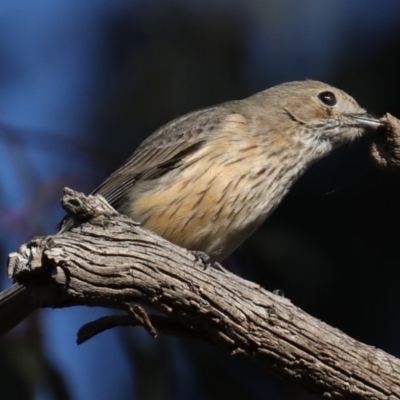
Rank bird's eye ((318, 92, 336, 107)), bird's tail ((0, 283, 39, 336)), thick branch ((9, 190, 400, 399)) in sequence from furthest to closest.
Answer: bird's eye ((318, 92, 336, 107)) → bird's tail ((0, 283, 39, 336)) → thick branch ((9, 190, 400, 399))

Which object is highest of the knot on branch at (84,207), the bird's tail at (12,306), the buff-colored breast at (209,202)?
the knot on branch at (84,207)

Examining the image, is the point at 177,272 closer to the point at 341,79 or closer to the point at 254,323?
the point at 254,323

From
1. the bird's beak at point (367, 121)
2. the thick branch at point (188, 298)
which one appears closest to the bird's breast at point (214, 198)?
the bird's beak at point (367, 121)

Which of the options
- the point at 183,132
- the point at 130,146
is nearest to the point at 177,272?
the point at 183,132

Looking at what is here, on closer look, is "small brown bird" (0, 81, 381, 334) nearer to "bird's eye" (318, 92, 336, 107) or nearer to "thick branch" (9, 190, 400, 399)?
"bird's eye" (318, 92, 336, 107)

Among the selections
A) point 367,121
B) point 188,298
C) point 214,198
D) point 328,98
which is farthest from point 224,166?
point 188,298

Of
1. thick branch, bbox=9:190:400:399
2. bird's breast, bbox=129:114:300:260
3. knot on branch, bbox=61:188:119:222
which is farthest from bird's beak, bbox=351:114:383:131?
knot on branch, bbox=61:188:119:222

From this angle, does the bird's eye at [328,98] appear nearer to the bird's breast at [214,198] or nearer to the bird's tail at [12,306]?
the bird's breast at [214,198]

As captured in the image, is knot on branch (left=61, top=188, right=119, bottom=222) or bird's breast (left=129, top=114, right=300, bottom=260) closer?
knot on branch (left=61, top=188, right=119, bottom=222)
